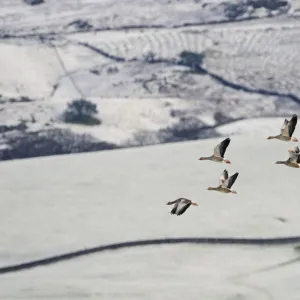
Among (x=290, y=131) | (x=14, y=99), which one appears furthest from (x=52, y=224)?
(x=14, y=99)

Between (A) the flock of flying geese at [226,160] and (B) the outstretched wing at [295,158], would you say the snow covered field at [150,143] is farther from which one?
(B) the outstretched wing at [295,158]

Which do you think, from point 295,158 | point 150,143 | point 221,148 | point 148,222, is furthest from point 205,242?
A: point 150,143

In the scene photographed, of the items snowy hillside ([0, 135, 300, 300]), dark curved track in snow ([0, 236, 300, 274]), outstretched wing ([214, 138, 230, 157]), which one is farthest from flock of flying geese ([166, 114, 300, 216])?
dark curved track in snow ([0, 236, 300, 274])

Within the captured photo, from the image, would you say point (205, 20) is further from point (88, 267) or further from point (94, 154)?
point (88, 267)

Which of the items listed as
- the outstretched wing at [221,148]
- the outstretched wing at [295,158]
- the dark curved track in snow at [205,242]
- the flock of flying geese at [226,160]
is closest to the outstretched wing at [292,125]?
the flock of flying geese at [226,160]

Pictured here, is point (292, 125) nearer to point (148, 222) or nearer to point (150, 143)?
point (148, 222)

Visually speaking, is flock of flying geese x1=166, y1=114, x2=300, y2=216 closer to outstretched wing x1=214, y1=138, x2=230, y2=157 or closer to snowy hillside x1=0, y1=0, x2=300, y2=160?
outstretched wing x1=214, y1=138, x2=230, y2=157
